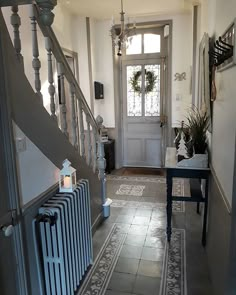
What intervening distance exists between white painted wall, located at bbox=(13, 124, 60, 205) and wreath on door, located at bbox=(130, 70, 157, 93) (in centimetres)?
378

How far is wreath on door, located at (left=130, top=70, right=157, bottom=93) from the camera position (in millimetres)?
5332

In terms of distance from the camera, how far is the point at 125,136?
5.71m

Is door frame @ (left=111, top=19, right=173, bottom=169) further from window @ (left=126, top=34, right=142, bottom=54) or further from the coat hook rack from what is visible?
the coat hook rack

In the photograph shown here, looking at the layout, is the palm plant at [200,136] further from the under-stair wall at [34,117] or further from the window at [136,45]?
the window at [136,45]

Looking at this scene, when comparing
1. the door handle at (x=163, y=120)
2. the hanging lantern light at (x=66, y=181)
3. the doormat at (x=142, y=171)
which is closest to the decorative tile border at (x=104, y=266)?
the hanging lantern light at (x=66, y=181)

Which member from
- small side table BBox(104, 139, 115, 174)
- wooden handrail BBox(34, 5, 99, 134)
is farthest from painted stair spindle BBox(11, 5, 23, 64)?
small side table BBox(104, 139, 115, 174)

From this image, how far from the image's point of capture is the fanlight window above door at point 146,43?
5238 millimetres

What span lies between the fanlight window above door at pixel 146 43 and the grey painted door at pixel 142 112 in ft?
0.69

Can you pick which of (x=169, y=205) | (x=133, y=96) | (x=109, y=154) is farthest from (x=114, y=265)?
(x=133, y=96)

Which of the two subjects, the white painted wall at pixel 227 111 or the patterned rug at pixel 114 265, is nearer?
the white painted wall at pixel 227 111

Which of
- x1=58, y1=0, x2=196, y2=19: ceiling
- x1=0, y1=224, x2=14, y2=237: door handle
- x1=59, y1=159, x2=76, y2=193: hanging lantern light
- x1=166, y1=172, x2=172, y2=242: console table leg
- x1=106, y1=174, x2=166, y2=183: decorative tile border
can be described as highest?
x1=58, y1=0, x2=196, y2=19: ceiling

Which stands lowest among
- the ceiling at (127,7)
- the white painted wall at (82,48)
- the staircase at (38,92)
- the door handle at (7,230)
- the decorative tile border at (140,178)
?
the decorative tile border at (140,178)

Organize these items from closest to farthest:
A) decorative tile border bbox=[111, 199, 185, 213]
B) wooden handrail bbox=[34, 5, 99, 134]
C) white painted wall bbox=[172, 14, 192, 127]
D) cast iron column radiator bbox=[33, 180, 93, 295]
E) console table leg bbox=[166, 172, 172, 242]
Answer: cast iron column radiator bbox=[33, 180, 93, 295]
wooden handrail bbox=[34, 5, 99, 134]
console table leg bbox=[166, 172, 172, 242]
decorative tile border bbox=[111, 199, 185, 213]
white painted wall bbox=[172, 14, 192, 127]

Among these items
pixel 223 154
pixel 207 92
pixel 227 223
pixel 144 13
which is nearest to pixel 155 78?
pixel 144 13
